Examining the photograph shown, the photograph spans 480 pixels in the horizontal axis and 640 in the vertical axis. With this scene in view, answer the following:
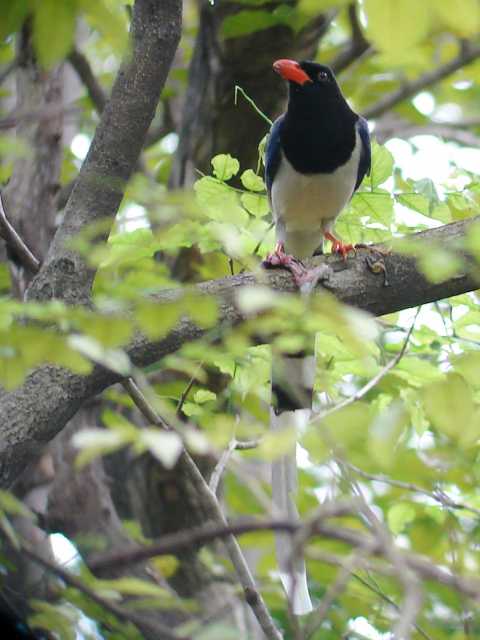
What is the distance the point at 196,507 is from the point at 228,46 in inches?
92.2

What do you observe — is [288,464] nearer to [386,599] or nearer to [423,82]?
[386,599]

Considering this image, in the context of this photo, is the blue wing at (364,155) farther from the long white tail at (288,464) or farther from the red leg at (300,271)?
the red leg at (300,271)

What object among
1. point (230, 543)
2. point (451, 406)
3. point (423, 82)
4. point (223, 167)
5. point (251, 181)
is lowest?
point (423, 82)

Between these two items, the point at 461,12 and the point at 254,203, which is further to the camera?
the point at 254,203

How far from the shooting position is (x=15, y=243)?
312 cm

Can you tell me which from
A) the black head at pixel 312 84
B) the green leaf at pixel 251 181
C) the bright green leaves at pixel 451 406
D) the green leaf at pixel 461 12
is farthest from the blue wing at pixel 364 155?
the green leaf at pixel 461 12

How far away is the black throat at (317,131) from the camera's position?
4.27 metres

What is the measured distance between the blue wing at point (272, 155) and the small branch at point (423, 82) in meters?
1.36

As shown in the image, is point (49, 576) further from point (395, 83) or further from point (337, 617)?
point (395, 83)

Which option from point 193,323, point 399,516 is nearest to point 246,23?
point 193,323

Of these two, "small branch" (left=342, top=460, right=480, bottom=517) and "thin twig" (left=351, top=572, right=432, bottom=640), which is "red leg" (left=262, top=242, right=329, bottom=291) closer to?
"small branch" (left=342, top=460, right=480, bottom=517)

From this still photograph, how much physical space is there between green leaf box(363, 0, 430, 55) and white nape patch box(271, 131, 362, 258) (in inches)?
113

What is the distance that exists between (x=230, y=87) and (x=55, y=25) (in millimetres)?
3675

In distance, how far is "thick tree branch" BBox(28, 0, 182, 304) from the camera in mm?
2816
